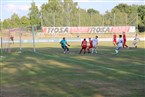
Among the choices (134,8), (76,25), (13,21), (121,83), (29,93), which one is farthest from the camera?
(134,8)

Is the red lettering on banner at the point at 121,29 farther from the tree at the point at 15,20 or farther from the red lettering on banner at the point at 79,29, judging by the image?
the tree at the point at 15,20

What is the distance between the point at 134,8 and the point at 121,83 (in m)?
94.5

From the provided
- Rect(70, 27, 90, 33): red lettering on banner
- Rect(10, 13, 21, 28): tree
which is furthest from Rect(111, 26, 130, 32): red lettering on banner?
Rect(10, 13, 21, 28): tree

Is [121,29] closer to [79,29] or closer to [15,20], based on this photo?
[79,29]

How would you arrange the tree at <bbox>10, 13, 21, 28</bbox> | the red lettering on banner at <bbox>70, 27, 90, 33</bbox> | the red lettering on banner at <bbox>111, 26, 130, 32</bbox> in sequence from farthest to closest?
the tree at <bbox>10, 13, 21, 28</bbox> < the red lettering on banner at <bbox>70, 27, 90, 33</bbox> < the red lettering on banner at <bbox>111, 26, 130, 32</bbox>

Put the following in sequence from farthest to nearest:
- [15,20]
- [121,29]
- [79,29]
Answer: [15,20], [79,29], [121,29]

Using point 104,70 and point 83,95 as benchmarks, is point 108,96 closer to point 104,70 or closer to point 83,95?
point 83,95

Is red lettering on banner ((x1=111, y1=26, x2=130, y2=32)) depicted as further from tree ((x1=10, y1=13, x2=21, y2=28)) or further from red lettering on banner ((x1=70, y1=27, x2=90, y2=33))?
tree ((x1=10, y1=13, x2=21, y2=28))

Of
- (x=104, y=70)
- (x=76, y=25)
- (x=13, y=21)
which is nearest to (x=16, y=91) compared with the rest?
(x=104, y=70)

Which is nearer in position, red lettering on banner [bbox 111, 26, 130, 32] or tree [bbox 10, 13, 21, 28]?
red lettering on banner [bbox 111, 26, 130, 32]

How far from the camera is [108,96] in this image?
1168cm

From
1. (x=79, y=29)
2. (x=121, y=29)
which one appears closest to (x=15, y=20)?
(x=79, y=29)

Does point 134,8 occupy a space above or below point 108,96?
above

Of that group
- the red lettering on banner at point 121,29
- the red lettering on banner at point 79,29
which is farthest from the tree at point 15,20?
the red lettering on banner at point 121,29
